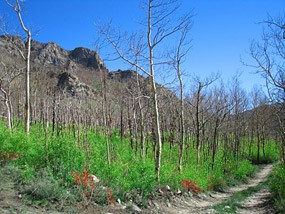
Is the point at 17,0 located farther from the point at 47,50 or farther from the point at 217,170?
the point at 47,50

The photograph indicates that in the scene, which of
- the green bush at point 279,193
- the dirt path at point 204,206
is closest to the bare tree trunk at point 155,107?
the dirt path at point 204,206

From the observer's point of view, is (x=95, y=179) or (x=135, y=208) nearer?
(x=135, y=208)

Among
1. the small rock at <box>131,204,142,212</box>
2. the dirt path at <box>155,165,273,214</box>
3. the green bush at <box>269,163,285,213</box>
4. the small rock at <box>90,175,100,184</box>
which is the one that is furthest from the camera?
the dirt path at <box>155,165,273,214</box>

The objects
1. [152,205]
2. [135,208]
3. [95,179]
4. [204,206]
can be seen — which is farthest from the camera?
[204,206]

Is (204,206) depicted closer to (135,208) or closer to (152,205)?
(152,205)

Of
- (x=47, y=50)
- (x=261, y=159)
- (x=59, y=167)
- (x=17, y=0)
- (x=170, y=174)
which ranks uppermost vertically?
(x=47, y=50)

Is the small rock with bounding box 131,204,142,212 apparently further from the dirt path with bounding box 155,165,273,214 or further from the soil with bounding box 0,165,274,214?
the dirt path with bounding box 155,165,273,214

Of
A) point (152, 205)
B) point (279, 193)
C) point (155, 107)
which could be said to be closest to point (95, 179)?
point (152, 205)

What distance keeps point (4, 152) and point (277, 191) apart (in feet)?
35.6

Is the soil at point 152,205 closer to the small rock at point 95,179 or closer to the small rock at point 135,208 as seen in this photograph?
the small rock at point 135,208

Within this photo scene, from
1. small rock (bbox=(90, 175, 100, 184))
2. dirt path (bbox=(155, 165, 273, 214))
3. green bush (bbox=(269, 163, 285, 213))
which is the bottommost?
dirt path (bbox=(155, 165, 273, 214))

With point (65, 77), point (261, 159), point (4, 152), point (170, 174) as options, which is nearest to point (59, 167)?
point (4, 152)

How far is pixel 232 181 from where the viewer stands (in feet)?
66.6

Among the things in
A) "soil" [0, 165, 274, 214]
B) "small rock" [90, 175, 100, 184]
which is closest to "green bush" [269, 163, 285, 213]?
"soil" [0, 165, 274, 214]
